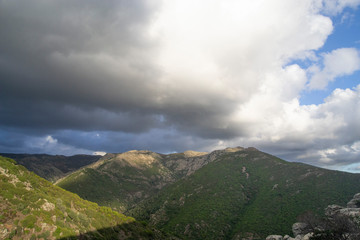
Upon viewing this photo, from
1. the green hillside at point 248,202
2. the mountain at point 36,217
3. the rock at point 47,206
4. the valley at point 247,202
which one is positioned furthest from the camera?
the green hillside at point 248,202

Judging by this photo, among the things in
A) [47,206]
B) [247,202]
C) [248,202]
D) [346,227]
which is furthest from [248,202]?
[47,206]

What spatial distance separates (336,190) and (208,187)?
94.4 metres

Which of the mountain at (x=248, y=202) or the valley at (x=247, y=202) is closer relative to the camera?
the valley at (x=247, y=202)

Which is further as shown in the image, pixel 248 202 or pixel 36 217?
pixel 248 202

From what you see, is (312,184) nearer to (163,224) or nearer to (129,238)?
(163,224)

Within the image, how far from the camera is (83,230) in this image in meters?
35.6

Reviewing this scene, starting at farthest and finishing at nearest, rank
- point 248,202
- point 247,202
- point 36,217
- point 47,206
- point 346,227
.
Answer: point 248,202 < point 247,202 < point 346,227 < point 47,206 < point 36,217

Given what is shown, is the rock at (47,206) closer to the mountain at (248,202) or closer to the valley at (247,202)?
the valley at (247,202)

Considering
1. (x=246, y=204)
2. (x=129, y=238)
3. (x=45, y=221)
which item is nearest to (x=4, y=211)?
(x=45, y=221)

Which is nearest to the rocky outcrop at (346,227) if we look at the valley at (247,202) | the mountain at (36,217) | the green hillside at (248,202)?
the green hillside at (248,202)

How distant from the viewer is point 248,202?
151875 mm

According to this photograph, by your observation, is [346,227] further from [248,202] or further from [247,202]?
[248,202]

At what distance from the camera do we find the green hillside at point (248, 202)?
114750 mm

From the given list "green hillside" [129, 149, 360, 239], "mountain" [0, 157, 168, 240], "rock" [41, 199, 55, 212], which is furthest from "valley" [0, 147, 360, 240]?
"rock" [41, 199, 55, 212]
